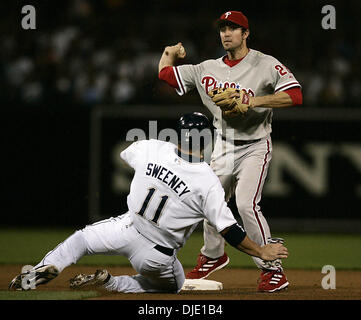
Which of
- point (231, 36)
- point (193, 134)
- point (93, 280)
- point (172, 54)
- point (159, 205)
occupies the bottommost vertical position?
point (93, 280)

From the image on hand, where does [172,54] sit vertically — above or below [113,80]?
above

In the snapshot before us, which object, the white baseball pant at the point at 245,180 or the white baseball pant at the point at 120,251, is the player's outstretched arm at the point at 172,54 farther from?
the white baseball pant at the point at 120,251

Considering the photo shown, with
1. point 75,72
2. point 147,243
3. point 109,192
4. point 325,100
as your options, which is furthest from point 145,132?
point 147,243

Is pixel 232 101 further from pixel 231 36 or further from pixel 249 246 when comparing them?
pixel 249 246

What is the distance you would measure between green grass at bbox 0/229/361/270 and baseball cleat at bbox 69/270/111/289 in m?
2.29

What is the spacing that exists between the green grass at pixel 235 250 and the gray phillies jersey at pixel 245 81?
6.84ft

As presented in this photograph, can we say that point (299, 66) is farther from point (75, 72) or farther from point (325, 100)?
point (75, 72)

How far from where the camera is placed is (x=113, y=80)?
12266 millimetres

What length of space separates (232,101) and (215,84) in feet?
1.62

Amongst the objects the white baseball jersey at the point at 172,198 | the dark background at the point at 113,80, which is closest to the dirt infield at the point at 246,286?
the white baseball jersey at the point at 172,198

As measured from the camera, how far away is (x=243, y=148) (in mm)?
6465

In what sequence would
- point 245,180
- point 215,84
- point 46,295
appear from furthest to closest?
point 215,84
point 245,180
point 46,295

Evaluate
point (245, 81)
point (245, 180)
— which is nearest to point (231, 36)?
point (245, 81)

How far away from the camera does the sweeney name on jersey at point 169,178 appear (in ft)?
17.4
